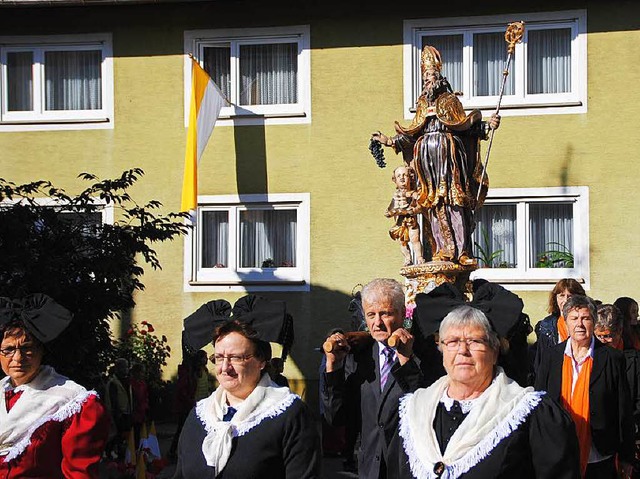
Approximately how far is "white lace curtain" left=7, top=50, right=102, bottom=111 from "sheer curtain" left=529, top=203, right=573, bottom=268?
23.7 ft

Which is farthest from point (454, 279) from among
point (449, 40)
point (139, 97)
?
point (139, 97)

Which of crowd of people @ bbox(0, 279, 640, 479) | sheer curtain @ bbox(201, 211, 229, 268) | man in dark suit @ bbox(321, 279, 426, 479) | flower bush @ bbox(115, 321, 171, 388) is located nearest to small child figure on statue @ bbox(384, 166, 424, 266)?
sheer curtain @ bbox(201, 211, 229, 268)

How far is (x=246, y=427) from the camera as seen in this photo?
4.97 metres

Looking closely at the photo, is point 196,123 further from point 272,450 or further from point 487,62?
point 272,450

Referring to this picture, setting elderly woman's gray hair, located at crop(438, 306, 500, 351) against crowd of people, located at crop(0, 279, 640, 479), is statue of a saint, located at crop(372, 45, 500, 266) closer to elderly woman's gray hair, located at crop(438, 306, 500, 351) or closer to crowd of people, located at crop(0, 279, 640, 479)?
crowd of people, located at crop(0, 279, 640, 479)

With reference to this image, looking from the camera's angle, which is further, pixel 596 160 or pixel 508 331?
pixel 596 160

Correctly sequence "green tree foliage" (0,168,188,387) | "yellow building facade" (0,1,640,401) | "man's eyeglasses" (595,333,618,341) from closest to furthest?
"man's eyeglasses" (595,333,618,341), "green tree foliage" (0,168,188,387), "yellow building facade" (0,1,640,401)

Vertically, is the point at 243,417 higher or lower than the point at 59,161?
lower

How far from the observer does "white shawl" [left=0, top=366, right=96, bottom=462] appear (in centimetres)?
554

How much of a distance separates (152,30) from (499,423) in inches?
552

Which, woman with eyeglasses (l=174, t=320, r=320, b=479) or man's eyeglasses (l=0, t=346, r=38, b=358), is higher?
man's eyeglasses (l=0, t=346, r=38, b=358)

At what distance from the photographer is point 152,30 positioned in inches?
685

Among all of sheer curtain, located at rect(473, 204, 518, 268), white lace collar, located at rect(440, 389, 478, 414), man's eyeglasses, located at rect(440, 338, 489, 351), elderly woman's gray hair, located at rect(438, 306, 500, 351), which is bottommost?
white lace collar, located at rect(440, 389, 478, 414)

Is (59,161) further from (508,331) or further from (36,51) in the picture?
(508,331)
